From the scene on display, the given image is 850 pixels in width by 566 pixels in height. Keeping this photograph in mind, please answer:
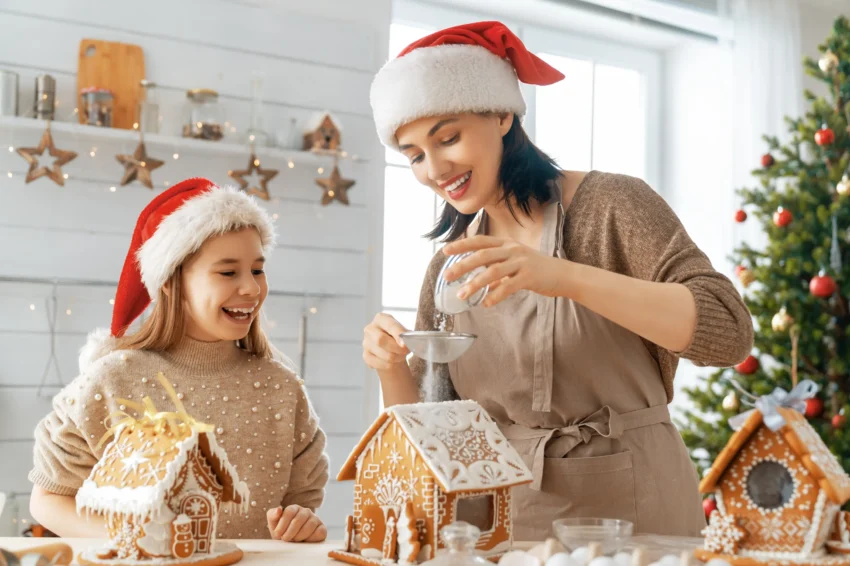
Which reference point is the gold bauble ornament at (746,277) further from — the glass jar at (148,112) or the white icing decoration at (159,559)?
the white icing decoration at (159,559)

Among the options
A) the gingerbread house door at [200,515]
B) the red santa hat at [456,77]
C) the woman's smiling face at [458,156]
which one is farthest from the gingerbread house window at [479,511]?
the red santa hat at [456,77]

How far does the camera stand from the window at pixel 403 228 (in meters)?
4.04

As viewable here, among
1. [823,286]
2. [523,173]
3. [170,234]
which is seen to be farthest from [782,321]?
[170,234]

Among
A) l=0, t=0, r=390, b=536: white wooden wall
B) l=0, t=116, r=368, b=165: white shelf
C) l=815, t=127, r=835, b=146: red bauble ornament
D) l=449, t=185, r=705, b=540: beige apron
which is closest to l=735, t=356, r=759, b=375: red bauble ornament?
l=815, t=127, r=835, b=146: red bauble ornament

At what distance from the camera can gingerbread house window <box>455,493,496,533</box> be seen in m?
1.20

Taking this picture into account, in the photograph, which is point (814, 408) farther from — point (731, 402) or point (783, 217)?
point (783, 217)

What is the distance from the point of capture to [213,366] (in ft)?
5.96

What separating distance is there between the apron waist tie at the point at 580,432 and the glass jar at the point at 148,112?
2.17 metres

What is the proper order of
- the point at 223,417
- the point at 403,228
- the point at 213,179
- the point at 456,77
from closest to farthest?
the point at 456,77 → the point at 223,417 → the point at 213,179 → the point at 403,228

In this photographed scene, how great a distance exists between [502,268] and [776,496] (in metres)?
0.44

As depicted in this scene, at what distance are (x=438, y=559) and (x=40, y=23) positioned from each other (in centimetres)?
284

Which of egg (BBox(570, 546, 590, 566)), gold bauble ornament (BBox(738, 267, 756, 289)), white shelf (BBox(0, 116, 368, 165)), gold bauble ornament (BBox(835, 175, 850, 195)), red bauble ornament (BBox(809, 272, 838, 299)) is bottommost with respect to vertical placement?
egg (BBox(570, 546, 590, 566))

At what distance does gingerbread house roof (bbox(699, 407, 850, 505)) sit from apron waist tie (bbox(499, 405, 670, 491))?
1.38 ft

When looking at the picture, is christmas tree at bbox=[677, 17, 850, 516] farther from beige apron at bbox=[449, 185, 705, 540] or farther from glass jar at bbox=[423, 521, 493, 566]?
glass jar at bbox=[423, 521, 493, 566]
